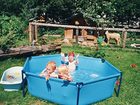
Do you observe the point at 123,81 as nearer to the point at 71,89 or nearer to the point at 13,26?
the point at 71,89

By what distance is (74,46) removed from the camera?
46.4 feet

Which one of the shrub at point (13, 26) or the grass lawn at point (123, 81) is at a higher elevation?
the shrub at point (13, 26)

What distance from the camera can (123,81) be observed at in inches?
356

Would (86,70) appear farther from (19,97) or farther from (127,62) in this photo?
(19,97)

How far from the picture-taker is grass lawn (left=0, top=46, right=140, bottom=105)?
23.9 ft

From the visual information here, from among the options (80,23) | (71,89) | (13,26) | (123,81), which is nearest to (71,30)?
(80,23)

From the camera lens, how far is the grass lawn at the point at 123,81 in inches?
287

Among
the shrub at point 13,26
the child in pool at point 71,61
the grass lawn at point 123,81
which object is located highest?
the shrub at point 13,26

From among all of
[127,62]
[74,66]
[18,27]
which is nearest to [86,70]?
[74,66]

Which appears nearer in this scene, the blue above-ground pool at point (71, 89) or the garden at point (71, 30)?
the blue above-ground pool at point (71, 89)

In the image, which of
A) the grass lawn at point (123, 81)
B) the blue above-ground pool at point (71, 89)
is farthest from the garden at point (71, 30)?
the blue above-ground pool at point (71, 89)

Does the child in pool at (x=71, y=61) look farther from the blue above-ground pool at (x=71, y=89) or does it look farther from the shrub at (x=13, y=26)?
the shrub at (x=13, y=26)

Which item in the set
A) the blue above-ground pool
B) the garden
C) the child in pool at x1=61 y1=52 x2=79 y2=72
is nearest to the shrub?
the garden

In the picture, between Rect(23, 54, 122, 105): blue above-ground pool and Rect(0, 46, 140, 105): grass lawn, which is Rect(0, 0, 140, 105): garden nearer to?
Rect(0, 46, 140, 105): grass lawn
